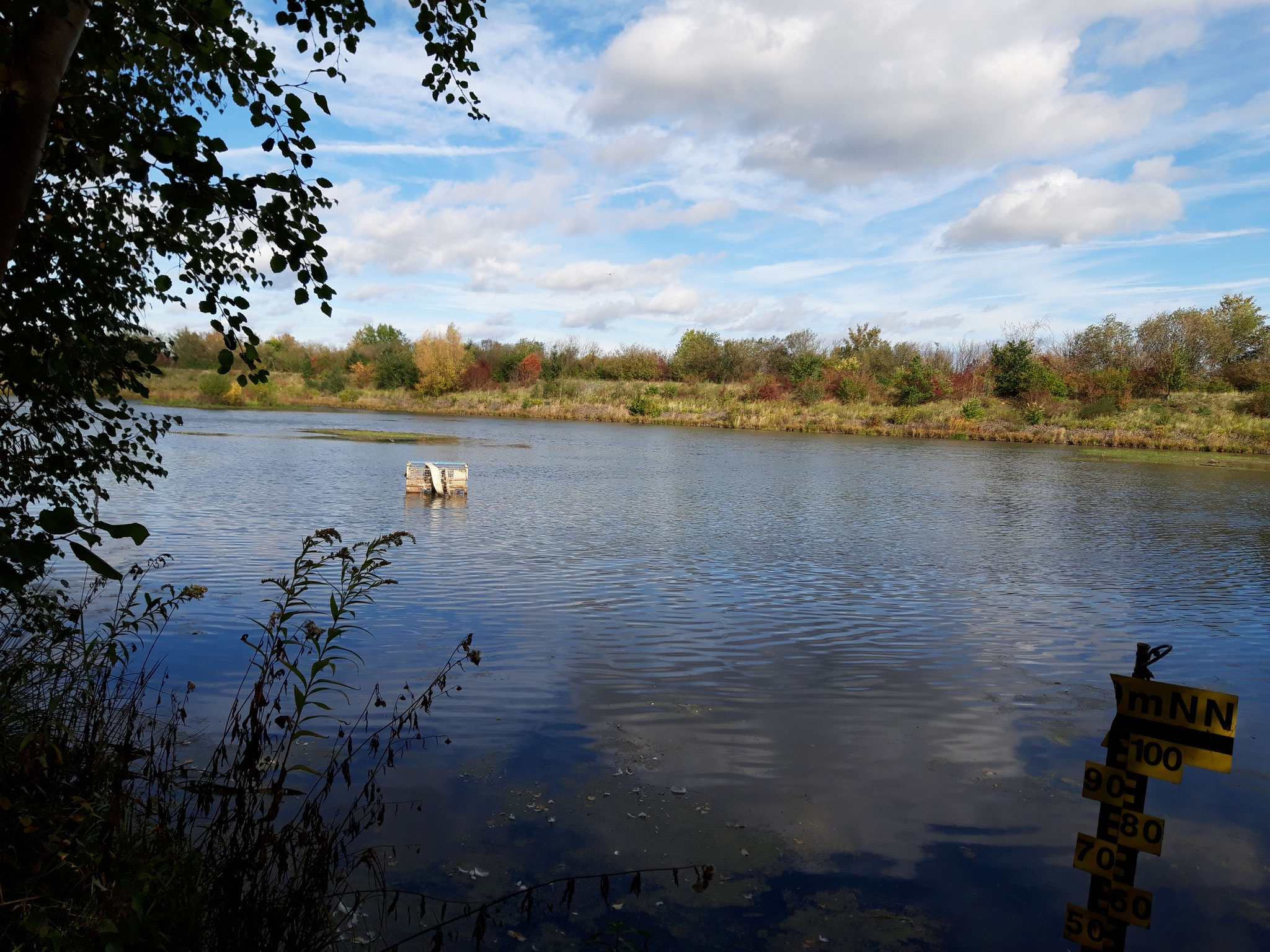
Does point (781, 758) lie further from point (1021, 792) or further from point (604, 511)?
point (604, 511)

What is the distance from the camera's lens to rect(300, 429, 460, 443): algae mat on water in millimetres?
36781

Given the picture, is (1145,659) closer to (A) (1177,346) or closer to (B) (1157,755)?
(B) (1157,755)

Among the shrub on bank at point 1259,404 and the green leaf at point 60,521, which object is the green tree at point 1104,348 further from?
the green leaf at point 60,521

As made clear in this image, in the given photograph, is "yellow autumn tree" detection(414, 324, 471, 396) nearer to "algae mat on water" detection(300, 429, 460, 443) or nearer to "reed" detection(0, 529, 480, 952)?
"algae mat on water" detection(300, 429, 460, 443)

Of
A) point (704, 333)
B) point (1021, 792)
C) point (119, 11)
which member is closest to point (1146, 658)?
point (1021, 792)

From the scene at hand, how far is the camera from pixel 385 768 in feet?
18.1

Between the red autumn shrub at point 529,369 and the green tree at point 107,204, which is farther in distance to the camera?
the red autumn shrub at point 529,369

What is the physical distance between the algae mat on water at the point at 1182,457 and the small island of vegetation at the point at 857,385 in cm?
230

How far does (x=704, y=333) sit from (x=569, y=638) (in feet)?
236

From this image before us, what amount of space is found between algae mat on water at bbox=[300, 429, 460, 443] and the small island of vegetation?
18340 mm

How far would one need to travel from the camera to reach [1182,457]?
42.3 m

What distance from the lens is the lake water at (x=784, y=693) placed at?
14.9 ft

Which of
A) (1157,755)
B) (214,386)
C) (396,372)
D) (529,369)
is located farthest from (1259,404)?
(214,386)

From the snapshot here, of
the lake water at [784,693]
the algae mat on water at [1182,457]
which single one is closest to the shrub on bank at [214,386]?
the lake water at [784,693]
